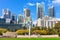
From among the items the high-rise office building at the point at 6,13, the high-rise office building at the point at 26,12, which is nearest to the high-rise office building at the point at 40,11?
the high-rise office building at the point at 26,12

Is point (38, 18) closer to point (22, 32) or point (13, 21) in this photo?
point (13, 21)

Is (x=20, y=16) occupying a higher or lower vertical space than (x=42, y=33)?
higher

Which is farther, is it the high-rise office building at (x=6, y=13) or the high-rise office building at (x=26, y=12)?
the high-rise office building at (x=6, y=13)

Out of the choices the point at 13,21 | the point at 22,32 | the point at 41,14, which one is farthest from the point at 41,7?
the point at 22,32

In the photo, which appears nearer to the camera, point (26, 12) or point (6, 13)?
point (26, 12)

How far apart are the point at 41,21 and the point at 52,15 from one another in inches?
195

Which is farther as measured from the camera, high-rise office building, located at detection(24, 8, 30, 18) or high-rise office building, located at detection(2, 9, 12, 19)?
high-rise office building, located at detection(2, 9, 12, 19)

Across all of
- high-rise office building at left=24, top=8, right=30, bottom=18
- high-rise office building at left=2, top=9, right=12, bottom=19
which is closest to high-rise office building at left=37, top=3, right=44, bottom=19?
high-rise office building at left=24, top=8, right=30, bottom=18

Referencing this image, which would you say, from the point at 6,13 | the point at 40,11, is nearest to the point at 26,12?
the point at 40,11

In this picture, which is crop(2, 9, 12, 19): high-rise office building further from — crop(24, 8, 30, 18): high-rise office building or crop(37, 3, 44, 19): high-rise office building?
crop(37, 3, 44, 19): high-rise office building

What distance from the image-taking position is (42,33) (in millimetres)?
24312

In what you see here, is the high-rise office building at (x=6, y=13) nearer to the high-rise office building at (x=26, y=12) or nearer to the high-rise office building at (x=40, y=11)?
the high-rise office building at (x=26, y=12)

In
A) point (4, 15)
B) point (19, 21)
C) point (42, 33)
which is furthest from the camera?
point (4, 15)

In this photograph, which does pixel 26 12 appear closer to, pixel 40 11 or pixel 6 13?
pixel 40 11
